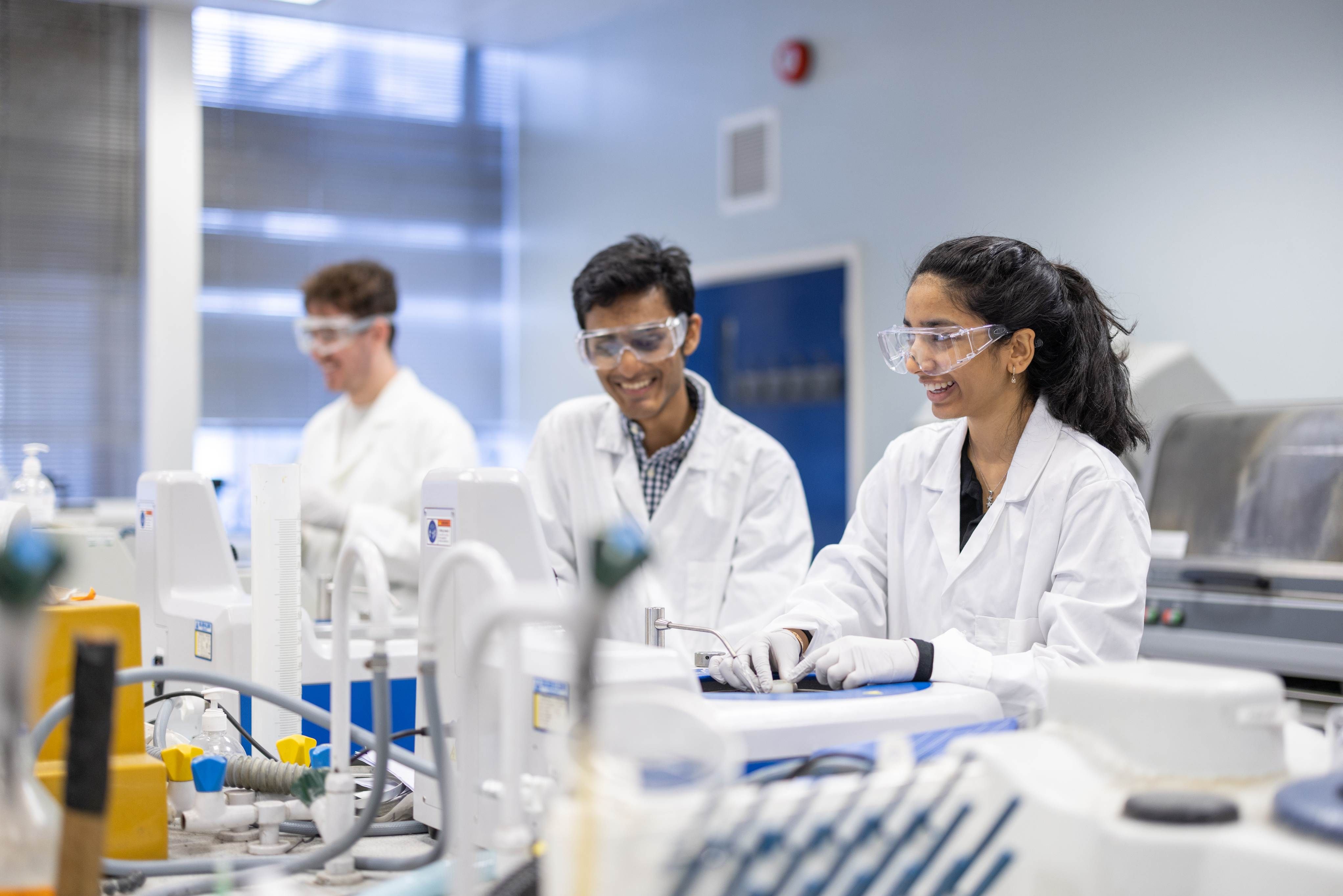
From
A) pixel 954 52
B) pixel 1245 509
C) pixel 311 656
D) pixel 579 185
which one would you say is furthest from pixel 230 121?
pixel 1245 509

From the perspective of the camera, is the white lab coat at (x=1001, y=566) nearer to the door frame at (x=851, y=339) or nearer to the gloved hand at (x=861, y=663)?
the gloved hand at (x=861, y=663)

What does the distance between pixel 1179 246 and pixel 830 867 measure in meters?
2.89

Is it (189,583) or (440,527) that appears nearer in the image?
(440,527)

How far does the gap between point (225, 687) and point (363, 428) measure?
1.90m

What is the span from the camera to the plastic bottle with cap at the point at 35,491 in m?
2.63

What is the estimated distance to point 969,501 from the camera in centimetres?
186

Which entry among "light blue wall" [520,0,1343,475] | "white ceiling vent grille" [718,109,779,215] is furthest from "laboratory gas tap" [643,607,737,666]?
"white ceiling vent grille" [718,109,779,215]

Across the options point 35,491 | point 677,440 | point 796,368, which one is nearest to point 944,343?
point 677,440

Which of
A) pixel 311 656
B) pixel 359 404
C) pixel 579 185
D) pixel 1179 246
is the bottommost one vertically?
pixel 311 656

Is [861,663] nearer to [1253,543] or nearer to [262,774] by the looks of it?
[262,774]

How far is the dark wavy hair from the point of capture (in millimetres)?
2240

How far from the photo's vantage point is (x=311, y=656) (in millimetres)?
2092

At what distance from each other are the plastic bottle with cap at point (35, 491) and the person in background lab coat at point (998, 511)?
1.68 m

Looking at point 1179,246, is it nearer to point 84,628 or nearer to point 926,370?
point 926,370
